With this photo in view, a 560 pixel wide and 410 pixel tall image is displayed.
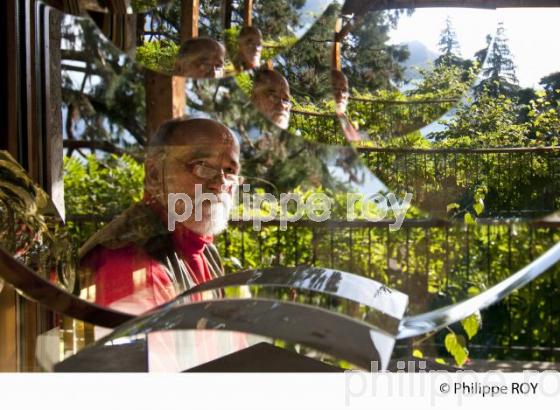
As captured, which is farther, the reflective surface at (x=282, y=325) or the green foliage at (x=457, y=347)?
the green foliage at (x=457, y=347)

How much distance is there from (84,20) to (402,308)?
2.11 feet

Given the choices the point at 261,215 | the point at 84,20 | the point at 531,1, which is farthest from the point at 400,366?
the point at 84,20

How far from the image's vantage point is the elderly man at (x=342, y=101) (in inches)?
43.9

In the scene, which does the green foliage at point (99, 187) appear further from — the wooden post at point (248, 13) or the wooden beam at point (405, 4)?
the wooden beam at point (405, 4)

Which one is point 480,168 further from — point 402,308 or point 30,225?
point 30,225

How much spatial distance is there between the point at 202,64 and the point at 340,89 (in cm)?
21

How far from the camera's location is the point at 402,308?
1.12 metres

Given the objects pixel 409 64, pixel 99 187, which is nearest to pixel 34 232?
pixel 99 187

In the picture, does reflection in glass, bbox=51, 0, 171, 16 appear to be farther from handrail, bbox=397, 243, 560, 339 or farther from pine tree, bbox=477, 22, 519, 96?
handrail, bbox=397, 243, 560, 339

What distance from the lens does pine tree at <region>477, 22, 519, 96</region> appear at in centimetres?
112

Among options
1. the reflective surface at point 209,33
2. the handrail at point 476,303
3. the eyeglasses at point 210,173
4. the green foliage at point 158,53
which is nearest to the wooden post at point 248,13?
the reflective surface at point 209,33

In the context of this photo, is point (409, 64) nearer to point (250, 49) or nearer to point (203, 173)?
point (250, 49)

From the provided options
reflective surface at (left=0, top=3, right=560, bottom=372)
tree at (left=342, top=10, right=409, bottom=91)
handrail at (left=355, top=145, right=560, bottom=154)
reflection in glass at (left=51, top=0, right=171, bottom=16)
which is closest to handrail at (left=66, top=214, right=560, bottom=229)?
reflective surface at (left=0, top=3, right=560, bottom=372)

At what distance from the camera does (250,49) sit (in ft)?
3.62
